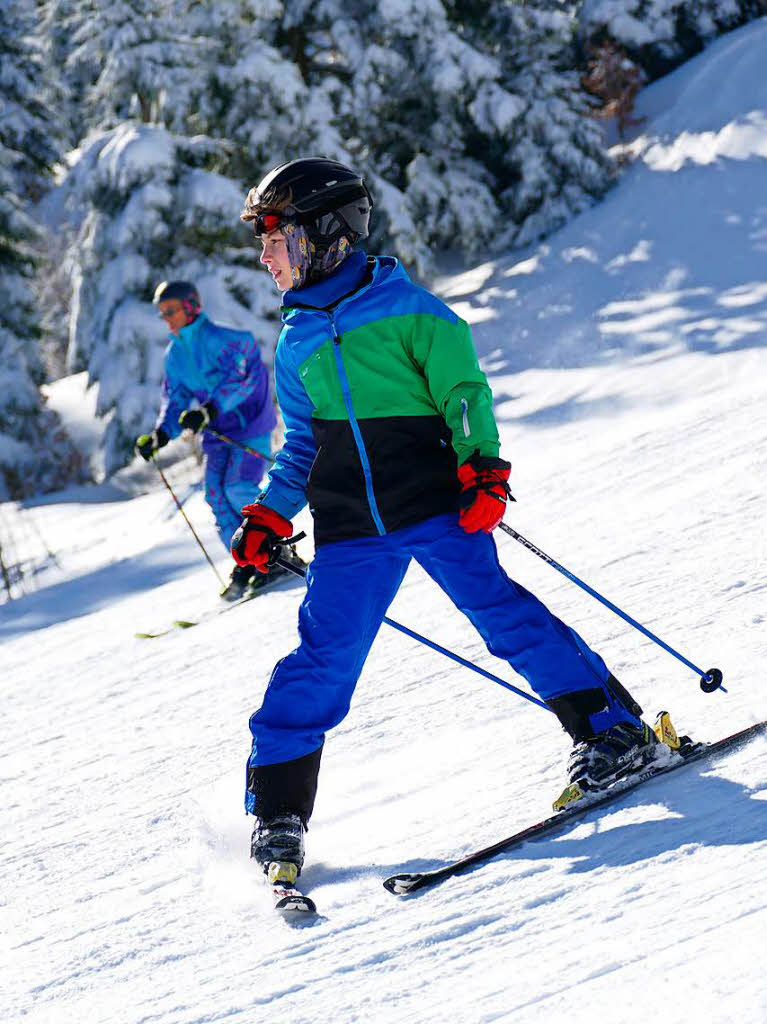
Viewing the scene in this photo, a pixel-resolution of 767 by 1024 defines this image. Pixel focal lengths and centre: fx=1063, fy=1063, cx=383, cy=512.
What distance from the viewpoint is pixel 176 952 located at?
8.55ft

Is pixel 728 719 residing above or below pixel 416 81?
below

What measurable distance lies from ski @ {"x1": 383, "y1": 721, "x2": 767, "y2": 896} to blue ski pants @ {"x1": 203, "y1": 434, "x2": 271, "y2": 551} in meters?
4.00

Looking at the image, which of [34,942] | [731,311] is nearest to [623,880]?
[34,942]

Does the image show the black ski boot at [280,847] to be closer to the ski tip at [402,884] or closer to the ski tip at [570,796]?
the ski tip at [402,884]

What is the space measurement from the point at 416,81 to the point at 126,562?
32.6 ft

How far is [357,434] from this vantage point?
2.74 metres

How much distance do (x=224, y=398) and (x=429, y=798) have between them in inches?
145

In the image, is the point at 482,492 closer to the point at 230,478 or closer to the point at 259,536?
the point at 259,536

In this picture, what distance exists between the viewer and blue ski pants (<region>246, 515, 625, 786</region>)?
108 inches

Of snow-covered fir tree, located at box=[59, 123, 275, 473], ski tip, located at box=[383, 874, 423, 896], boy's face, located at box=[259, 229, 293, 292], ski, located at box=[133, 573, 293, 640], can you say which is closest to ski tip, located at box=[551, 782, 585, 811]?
ski tip, located at box=[383, 874, 423, 896]

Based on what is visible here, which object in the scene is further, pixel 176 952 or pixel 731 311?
pixel 731 311

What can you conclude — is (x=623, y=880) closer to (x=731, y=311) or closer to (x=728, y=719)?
(x=728, y=719)

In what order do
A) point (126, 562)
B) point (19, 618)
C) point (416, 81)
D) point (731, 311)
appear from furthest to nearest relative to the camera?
point (416, 81) → point (731, 311) → point (126, 562) → point (19, 618)

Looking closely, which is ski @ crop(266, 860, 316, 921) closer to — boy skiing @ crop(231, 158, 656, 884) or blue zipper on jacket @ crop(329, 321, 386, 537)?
boy skiing @ crop(231, 158, 656, 884)
